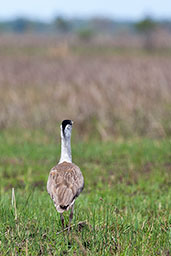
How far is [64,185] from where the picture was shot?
15.5 feet

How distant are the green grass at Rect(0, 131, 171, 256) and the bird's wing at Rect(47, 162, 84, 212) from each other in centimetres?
37

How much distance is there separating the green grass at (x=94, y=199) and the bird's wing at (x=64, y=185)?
370mm

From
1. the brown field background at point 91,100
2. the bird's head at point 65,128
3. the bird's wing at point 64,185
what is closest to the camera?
the bird's wing at point 64,185

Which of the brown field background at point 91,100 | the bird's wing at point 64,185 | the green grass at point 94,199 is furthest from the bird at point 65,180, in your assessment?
the brown field background at point 91,100

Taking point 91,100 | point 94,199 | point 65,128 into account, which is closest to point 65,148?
point 65,128

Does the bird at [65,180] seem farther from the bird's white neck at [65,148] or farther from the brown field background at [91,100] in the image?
the brown field background at [91,100]

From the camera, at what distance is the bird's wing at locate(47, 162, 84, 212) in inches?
179

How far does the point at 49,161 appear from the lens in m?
10.1

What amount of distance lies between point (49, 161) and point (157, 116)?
187 inches

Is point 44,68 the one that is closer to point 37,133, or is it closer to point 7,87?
point 7,87

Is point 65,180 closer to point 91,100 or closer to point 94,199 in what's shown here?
point 94,199

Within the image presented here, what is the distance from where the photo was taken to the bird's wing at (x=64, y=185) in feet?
14.9

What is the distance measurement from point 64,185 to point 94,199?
245 cm

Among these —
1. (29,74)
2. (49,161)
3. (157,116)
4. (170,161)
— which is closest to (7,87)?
(29,74)
